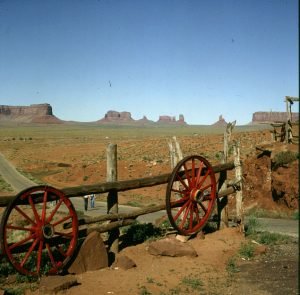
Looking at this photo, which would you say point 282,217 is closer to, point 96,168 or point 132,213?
point 132,213

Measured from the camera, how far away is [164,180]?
895 centimetres

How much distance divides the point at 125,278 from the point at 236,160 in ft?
16.5

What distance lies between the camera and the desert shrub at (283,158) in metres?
16.6

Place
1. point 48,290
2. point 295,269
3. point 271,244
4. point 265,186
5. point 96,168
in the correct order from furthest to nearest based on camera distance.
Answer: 1. point 96,168
2. point 265,186
3. point 271,244
4. point 295,269
5. point 48,290

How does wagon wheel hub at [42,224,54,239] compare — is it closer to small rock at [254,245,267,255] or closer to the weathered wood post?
small rock at [254,245,267,255]

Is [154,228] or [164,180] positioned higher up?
[164,180]

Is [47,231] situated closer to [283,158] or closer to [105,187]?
[105,187]

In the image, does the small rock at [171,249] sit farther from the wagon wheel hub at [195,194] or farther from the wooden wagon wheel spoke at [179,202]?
the wagon wheel hub at [195,194]

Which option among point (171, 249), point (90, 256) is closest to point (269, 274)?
point (171, 249)

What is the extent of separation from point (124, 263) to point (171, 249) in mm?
1185

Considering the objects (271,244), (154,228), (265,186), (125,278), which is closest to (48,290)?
(125,278)

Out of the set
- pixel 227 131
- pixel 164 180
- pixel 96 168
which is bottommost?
pixel 96 168

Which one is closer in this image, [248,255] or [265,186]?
[248,255]

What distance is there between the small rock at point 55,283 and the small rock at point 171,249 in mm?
2278
